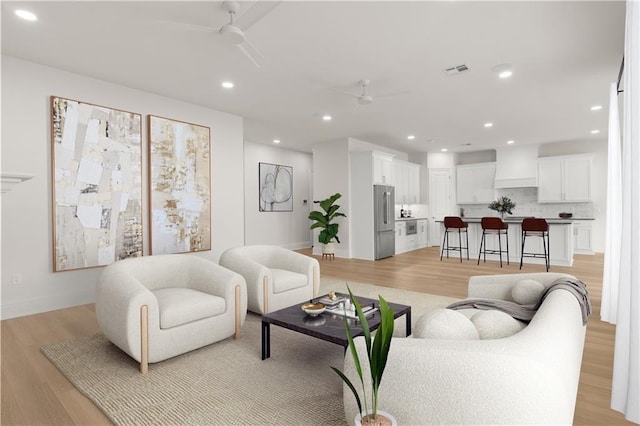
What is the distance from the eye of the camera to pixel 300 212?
31.9 feet

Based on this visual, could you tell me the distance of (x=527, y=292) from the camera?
2.41 meters

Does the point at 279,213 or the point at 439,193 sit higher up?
the point at 439,193

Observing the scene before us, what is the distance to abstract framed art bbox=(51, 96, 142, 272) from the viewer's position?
3959 millimetres

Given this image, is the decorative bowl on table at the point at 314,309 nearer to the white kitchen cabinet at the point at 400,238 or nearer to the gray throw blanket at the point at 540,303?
the gray throw blanket at the point at 540,303

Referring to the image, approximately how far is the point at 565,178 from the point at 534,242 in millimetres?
2710

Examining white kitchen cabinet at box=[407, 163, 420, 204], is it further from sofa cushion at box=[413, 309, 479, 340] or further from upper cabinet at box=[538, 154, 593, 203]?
sofa cushion at box=[413, 309, 479, 340]

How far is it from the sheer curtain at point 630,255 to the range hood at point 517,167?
7.79 meters

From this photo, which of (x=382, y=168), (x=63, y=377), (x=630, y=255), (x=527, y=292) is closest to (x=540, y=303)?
(x=527, y=292)

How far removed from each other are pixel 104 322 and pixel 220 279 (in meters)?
0.93

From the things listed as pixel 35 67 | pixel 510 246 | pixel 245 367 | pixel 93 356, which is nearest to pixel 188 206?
pixel 35 67

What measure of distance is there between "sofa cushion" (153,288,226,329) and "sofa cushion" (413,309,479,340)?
184 cm

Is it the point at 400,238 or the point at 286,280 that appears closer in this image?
the point at 286,280

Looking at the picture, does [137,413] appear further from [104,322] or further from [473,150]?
[473,150]

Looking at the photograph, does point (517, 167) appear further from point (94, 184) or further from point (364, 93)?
point (94, 184)
